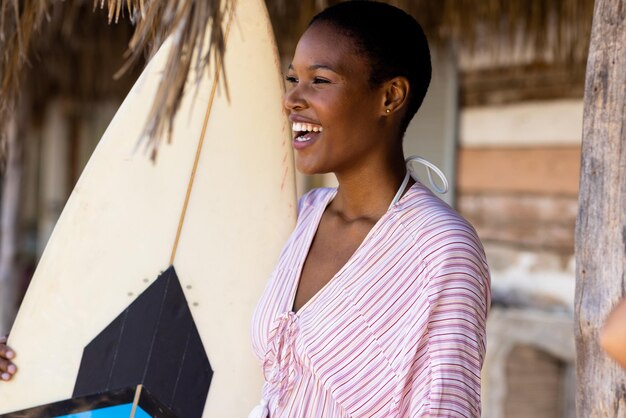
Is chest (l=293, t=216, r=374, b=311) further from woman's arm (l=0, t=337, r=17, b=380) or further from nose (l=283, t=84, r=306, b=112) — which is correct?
woman's arm (l=0, t=337, r=17, b=380)

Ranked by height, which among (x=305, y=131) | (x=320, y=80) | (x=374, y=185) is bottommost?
(x=374, y=185)

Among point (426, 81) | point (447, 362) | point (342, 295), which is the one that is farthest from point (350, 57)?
point (447, 362)

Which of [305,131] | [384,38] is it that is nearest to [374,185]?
[305,131]

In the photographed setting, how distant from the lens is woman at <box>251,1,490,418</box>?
1.66 m

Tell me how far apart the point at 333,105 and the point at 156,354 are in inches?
40.7

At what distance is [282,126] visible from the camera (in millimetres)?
2779

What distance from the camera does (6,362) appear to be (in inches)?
97.9

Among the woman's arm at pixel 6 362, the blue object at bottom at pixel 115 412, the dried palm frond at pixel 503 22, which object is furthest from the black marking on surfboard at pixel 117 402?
the dried palm frond at pixel 503 22

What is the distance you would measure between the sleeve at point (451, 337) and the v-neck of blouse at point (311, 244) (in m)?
0.20

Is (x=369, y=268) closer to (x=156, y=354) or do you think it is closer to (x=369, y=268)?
(x=369, y=268)

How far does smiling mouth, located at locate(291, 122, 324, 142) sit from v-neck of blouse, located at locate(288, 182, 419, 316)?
228 mm

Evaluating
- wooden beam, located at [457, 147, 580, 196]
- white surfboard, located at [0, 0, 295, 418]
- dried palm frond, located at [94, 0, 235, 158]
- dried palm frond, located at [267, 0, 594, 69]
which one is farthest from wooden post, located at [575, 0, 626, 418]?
wooden beam, located at [457, 147, 580, 196]

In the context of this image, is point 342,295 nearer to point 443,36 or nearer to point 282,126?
point 282,126

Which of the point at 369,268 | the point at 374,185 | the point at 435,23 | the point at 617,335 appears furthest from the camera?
the point at 435,23
